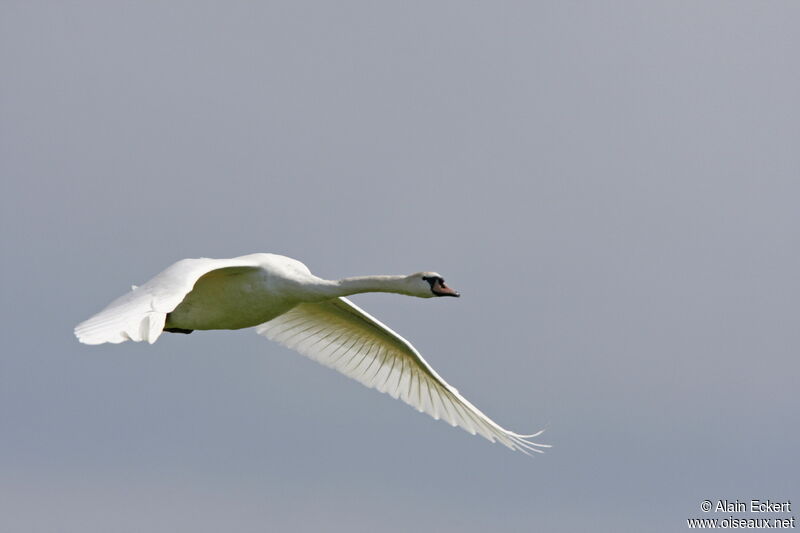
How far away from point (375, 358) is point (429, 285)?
4.45m

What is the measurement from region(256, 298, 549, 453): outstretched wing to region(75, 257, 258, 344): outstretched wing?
13.1ft

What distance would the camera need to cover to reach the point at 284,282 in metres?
21.8

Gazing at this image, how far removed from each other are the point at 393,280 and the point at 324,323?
3.83 metres

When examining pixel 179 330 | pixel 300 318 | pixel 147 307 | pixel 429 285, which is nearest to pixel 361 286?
pixel 429 285

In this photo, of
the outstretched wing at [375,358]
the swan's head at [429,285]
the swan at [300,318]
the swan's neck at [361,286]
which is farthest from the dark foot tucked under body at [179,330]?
the swan's head at [429,285]

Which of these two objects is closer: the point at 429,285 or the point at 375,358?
the point at 429,285

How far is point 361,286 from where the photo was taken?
21.8 meters

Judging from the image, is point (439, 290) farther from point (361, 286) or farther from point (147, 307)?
point (147, 307)

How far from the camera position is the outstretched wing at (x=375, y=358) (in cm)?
2511

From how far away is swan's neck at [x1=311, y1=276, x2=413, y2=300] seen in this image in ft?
71.6

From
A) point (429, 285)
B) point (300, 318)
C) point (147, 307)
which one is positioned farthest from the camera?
point (300, 318)

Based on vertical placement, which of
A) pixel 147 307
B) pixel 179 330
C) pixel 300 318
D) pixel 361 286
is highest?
pixel 300 318

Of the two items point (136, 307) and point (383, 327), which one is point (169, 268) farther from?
point (383, 327)

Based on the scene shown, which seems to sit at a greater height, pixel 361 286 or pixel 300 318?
pixel 300 318
